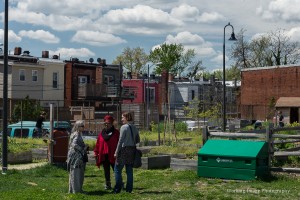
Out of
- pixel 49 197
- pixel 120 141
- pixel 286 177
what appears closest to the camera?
pixel 49 197

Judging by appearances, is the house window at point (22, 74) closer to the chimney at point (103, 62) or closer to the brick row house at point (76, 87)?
the brick row house at point (76, 87)

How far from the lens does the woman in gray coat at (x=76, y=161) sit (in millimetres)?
12133

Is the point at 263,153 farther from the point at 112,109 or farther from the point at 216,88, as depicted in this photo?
the point at 216,88

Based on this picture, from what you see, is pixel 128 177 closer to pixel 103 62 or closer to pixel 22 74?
pixel 22 74

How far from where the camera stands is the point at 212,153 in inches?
568

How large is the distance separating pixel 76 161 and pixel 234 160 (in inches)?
158

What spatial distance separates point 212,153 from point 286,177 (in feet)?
6.14

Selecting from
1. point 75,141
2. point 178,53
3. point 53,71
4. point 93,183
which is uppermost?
point 178,53

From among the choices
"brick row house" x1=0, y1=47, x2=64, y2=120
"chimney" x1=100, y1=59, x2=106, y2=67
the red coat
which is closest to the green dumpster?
the red coat

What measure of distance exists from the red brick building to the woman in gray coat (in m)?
38.2

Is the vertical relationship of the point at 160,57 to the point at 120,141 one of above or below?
above

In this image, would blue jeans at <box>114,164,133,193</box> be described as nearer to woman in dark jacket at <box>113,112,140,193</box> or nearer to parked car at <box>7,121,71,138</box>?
woman in dark jacket at <box>113,112,140,193</box>

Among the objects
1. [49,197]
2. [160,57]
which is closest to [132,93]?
[160,57]

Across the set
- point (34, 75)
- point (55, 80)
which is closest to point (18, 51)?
point (55, 80)
